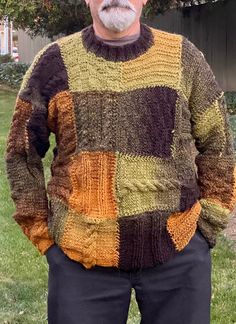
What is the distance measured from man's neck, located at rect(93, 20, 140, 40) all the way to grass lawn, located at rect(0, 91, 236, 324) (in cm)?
151

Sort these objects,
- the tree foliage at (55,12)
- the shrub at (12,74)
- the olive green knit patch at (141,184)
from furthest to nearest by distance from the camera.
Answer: the shrub at (12,74) < the tree foliage at (55,12) < the olive green knit patch at (141,184)

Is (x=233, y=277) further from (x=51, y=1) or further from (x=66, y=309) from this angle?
(x=51, y=1)

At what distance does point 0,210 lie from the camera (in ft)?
25.5

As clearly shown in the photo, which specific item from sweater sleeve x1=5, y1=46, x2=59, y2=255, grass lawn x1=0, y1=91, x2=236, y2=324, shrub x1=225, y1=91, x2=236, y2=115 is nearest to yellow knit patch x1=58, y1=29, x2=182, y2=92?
sweater sleeve x1=5, y1=46, x2=59, y2=255

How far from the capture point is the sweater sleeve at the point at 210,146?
2.71 m

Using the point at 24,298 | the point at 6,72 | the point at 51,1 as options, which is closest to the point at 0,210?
the point at 24,298

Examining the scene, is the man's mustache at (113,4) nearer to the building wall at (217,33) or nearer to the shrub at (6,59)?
the building wall at (217,33)

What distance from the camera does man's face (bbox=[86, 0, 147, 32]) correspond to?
2.55m

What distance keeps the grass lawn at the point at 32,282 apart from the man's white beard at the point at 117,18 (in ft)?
5.20

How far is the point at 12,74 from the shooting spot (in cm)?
2658

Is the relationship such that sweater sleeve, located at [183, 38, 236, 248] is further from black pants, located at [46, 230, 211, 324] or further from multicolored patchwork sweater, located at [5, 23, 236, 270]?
black pants, located at [46, 230, 211, 324]

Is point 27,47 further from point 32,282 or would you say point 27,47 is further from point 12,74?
point 32,282

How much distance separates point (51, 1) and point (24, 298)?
1122cm

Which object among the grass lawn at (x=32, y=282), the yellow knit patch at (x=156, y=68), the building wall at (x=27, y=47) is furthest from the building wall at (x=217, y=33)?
the yellow knit patch at (x=156, y=68)
